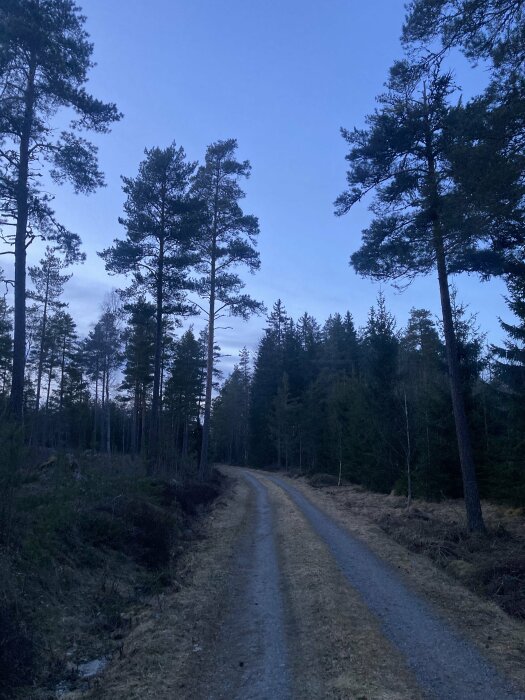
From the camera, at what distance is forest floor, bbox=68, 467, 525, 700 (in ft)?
17.8

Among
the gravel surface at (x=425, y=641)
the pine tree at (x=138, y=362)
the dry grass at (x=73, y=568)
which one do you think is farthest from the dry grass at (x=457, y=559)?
the pine tree at (x=138, y=362)

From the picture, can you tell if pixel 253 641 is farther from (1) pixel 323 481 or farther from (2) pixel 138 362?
(2) pixel 138 362

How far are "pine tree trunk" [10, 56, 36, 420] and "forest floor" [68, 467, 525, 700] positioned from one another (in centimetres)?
Answer: 649

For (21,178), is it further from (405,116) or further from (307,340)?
(307,340)

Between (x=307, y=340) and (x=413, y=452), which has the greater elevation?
(x=307, y=340)

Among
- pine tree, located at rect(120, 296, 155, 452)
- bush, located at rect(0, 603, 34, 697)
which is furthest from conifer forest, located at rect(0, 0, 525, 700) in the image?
pine tree, located at rect(120, 296, 155, 452)

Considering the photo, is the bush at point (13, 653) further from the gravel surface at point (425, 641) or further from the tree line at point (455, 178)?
the tree line at point (455, 178)

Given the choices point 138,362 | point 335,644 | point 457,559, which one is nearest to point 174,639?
point 335,644

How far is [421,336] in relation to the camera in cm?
4603

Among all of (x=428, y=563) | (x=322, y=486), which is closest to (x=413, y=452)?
(x=322, y=486)

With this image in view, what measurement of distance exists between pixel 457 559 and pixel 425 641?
502 centimetres

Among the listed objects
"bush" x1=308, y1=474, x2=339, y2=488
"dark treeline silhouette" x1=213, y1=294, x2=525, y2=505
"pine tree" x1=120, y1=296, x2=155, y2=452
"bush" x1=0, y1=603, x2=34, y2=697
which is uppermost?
"pine tree" x1=120, y1=296, x2=155, y2=452

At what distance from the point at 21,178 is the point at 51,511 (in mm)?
9363

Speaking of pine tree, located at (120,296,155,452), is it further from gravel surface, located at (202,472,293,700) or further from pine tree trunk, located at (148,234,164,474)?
gravel surface, located at (202,472,293,700)
